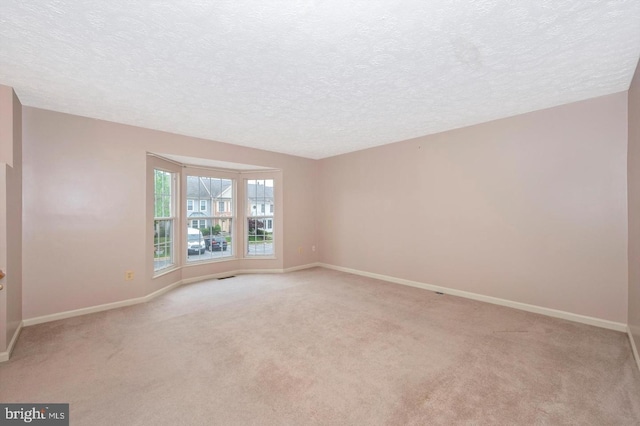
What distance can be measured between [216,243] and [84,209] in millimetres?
2265

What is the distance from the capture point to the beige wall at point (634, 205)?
229 cm

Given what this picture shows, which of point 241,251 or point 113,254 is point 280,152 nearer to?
point 241,251

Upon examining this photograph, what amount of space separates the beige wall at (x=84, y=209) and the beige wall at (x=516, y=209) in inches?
149

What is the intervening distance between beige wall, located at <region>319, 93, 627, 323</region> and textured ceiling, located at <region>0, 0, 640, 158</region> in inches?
17.7

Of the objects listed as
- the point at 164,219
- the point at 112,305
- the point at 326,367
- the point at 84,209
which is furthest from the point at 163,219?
the point at 326,367

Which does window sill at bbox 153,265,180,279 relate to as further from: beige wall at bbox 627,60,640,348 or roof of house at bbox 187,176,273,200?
beige wall at bbox 627,60,640,348

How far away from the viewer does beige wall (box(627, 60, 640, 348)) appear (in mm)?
2287

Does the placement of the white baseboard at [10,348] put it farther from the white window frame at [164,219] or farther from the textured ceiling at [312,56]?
the textured ceiling at [312,56]

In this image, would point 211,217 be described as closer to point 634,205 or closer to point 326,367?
point 326,367

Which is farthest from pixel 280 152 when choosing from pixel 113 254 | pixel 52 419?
pixel 52 419

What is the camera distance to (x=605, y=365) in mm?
2166

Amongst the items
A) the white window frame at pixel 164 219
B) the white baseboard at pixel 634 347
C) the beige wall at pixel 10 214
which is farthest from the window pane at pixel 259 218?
the white baseboard at pixel 634 347

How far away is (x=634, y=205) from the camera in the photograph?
246 centimetres

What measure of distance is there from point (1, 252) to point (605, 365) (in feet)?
17.4
